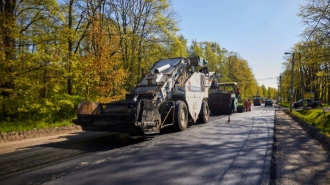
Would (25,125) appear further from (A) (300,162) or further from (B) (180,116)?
(A) (300,162)

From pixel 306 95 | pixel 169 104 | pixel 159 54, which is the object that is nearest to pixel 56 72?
pixel 169 104

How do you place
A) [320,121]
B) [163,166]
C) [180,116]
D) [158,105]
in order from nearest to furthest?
[163,166] < [158,105] < [180,116] < [320,121]

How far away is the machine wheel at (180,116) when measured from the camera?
1039 cm

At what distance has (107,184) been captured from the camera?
171 inches

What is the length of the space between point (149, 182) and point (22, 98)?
8863 millimetres

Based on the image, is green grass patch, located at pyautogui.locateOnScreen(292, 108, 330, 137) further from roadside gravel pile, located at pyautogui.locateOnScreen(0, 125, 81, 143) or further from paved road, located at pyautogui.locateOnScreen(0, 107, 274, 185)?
roadside gravel pile, located at pyautogui.locateOnScreen(0, 125, 81, 143)

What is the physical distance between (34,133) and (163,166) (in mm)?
6744

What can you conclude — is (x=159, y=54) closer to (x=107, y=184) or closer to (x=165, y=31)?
(x=165, y=31)

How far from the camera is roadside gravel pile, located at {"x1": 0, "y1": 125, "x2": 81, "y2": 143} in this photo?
9.13 metres

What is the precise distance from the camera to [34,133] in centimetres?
1007

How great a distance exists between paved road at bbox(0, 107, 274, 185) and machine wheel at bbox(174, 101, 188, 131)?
8.66 ft

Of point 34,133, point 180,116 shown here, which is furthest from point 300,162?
point 34,133

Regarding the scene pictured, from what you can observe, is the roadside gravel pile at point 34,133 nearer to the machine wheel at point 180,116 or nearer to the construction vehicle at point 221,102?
the machine wheel at point 180,116

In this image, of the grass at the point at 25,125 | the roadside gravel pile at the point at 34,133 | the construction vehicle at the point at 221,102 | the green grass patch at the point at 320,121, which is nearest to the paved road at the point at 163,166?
the roadside gravel pile at the point at 34,133
